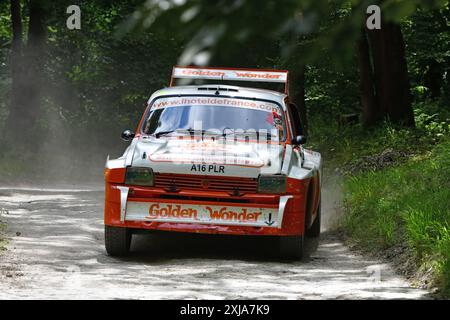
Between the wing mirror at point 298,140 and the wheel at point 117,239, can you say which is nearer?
the wheel at point 117,239

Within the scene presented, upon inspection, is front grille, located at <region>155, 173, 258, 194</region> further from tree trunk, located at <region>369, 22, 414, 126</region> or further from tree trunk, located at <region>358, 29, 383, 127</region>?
tree trunk, located at <region>358, 29, 383, 127</region>

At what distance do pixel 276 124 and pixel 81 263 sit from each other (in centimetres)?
294

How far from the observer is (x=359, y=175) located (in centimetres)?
1578

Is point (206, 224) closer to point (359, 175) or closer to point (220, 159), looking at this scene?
point (220, 159)

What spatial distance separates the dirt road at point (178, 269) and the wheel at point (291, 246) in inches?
4.5

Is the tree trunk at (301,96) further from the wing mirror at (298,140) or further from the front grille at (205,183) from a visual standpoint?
the front grille at (205,183)

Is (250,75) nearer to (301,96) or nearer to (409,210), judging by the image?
(409,210)

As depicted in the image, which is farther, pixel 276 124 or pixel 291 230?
pixel 276 124

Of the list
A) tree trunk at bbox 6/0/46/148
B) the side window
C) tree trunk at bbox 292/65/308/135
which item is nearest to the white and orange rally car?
the side window

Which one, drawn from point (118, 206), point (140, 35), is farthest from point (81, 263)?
point (140, 35)

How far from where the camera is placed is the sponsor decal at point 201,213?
9734 millimetres

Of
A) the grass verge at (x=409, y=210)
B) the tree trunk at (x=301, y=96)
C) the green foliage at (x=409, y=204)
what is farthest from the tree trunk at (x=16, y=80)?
the grass verge at (x=409, y=210)

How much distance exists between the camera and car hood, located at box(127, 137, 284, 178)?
386 inches

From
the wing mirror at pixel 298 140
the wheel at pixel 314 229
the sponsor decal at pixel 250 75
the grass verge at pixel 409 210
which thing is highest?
the sponsor decal at pixel 250 75
